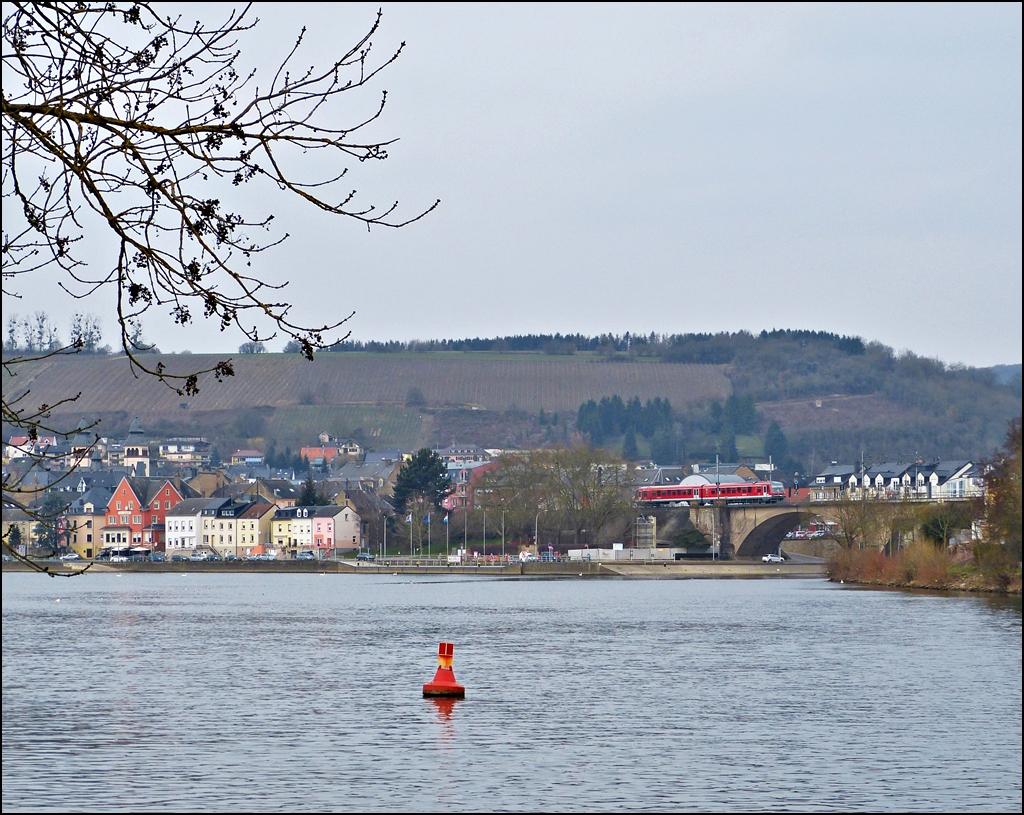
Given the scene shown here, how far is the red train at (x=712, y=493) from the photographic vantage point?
13738cm

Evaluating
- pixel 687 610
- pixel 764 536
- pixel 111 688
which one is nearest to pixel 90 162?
pixel 111 688

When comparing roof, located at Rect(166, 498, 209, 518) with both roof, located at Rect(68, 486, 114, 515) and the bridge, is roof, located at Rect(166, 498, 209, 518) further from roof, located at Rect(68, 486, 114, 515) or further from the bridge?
the bridge

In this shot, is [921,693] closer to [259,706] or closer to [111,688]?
[259,706]

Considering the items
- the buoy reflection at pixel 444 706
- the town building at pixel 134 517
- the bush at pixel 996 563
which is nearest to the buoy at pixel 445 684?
the buoy reflection at pixel 444 706

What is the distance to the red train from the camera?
13738cm

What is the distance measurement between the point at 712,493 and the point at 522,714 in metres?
115

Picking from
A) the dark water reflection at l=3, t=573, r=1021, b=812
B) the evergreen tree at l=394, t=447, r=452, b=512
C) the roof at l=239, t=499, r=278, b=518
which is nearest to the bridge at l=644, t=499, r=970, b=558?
the evergreen tree at l=394, t=447, r=452, b=512

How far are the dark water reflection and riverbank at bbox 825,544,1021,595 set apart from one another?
877 cm

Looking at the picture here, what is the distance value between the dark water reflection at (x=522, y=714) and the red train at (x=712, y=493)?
273ft

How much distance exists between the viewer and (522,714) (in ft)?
84.9

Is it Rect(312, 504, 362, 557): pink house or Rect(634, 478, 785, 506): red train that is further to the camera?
Rect(312, 504, 362, 557): pink house

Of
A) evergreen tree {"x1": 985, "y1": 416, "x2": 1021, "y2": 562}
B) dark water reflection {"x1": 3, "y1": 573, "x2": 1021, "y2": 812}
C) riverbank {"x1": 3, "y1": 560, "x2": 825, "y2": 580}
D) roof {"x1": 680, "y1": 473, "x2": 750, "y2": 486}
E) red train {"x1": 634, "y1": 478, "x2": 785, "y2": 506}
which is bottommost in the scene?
riverbank {"x1": 3, "y1": 560, "x2": 825, "y2": 580}

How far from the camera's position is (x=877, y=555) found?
278 feet

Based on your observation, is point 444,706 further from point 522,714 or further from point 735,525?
point 735,525
